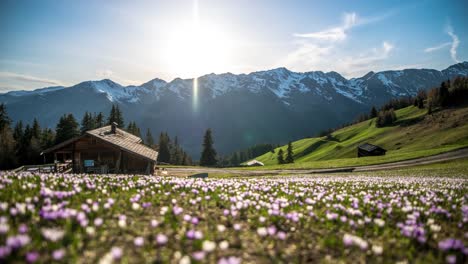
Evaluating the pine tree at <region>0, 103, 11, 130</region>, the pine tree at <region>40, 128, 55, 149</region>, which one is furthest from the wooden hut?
the pine tree at <region>0, 103, 11, 130</region>

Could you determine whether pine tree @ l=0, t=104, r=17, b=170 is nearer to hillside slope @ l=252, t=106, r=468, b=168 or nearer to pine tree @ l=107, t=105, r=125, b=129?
pine tree @ l=107, t=105, r=125, b=129

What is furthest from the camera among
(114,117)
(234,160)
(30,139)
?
(234,160)

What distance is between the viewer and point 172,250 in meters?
4.16

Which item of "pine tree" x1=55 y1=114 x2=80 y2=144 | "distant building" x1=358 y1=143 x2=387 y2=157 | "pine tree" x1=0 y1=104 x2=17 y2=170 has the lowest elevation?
"distant building" x1=358 y1=143 x2=387 y2=157

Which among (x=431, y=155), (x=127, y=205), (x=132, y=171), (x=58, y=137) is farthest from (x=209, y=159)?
(x=127, y=205)

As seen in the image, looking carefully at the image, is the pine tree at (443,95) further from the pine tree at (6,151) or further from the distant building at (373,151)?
the pine tree at (6,151)

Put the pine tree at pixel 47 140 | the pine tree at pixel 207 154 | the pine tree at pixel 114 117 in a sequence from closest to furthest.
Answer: the pine tree at pixel 47 140
the pine tree at pixel 114 117
the pine tree at pixel 207 154

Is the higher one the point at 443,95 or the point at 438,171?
the point at 443,95

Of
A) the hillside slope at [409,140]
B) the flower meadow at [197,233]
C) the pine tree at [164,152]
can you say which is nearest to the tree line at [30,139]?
the pine tree at [164,152]

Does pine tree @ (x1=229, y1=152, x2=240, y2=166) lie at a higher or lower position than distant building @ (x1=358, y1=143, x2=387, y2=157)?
lower

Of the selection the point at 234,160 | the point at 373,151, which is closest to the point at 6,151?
the point at 373,151

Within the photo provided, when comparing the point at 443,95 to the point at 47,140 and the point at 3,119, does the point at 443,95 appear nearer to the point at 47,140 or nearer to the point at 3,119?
the point at 47,140

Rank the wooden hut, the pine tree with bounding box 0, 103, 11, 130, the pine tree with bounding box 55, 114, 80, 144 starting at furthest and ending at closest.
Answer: the pine tree with bounding box 55, 114, 80, 144
the pine tree with bounding box 0, 103, 11, 130
the wooden hut

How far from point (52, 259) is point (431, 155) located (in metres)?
70.5
